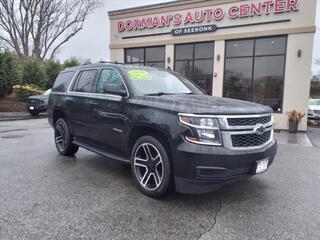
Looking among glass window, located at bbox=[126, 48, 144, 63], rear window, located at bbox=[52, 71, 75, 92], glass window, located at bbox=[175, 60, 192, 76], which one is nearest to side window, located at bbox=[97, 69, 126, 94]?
rear window, located at bbox=[52, 71, 75, 92]

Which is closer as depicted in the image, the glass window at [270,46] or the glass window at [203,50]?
the glass window at [270,46]

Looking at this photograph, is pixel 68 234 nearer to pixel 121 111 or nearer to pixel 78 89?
pixel 121 111

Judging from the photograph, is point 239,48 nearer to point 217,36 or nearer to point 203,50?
point 217,36

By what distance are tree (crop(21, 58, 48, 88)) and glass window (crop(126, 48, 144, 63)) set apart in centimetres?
872

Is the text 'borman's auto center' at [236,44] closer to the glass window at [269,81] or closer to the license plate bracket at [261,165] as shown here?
the glass window at [269,81]

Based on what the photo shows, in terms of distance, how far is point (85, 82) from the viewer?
A: 560 cm

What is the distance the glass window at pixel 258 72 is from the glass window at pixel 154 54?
390 centimetres

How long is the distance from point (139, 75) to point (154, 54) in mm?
12076

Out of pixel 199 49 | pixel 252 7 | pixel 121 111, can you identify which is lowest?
pixel 121 111

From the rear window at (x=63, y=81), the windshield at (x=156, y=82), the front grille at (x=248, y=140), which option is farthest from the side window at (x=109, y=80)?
the front grille at (x=248, y=140)

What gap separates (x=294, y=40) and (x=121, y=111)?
11.1 meters

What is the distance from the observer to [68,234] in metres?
2.95

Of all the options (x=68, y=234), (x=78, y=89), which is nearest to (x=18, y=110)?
(x=78, y=89)

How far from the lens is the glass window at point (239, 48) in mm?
13672
